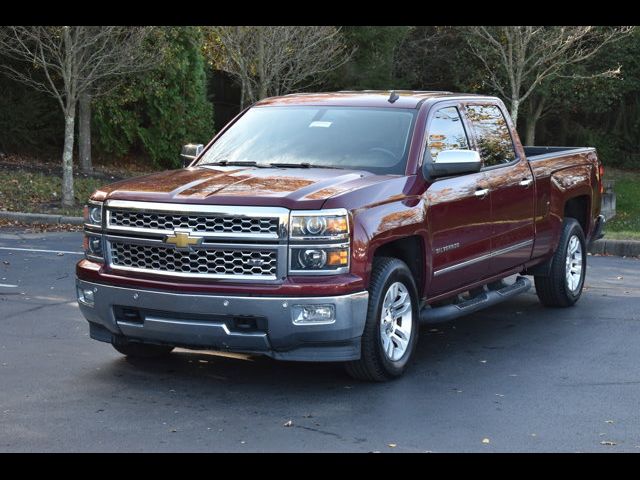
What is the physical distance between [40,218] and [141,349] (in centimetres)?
967

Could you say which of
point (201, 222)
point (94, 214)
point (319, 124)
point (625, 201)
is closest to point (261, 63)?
point (625, 201)

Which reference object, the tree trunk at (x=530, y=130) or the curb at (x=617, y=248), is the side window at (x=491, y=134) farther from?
the tree trunk at (x=530, y=130)

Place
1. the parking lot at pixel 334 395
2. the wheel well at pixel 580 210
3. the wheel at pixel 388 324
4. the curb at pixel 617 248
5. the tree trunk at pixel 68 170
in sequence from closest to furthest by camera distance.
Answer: the parking lot at pixel 334 395 < the wheel at pixel 388 324 < the wheel well at pixel 580 210 < the curb at pixel 617 248 < the tree trunk at pixel 68 170

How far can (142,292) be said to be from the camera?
6.87 m

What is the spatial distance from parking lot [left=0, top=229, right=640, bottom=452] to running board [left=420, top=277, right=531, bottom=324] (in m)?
0.33

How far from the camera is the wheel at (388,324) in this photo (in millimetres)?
6992

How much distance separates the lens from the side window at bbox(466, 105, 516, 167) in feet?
28.6

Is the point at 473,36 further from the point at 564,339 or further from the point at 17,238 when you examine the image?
the point at 564,339

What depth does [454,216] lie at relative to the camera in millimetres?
7914

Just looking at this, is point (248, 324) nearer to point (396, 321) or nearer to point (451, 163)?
point (396, 321)

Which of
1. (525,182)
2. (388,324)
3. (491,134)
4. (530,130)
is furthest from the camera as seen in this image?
(530,130)

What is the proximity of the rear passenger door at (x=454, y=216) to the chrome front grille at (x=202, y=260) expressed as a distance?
4.69 feet

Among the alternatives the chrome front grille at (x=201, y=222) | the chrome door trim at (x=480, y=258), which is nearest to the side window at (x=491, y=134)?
the chrome door trim at (x=480, y=258)

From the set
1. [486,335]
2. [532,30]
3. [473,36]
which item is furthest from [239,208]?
[473,36]
